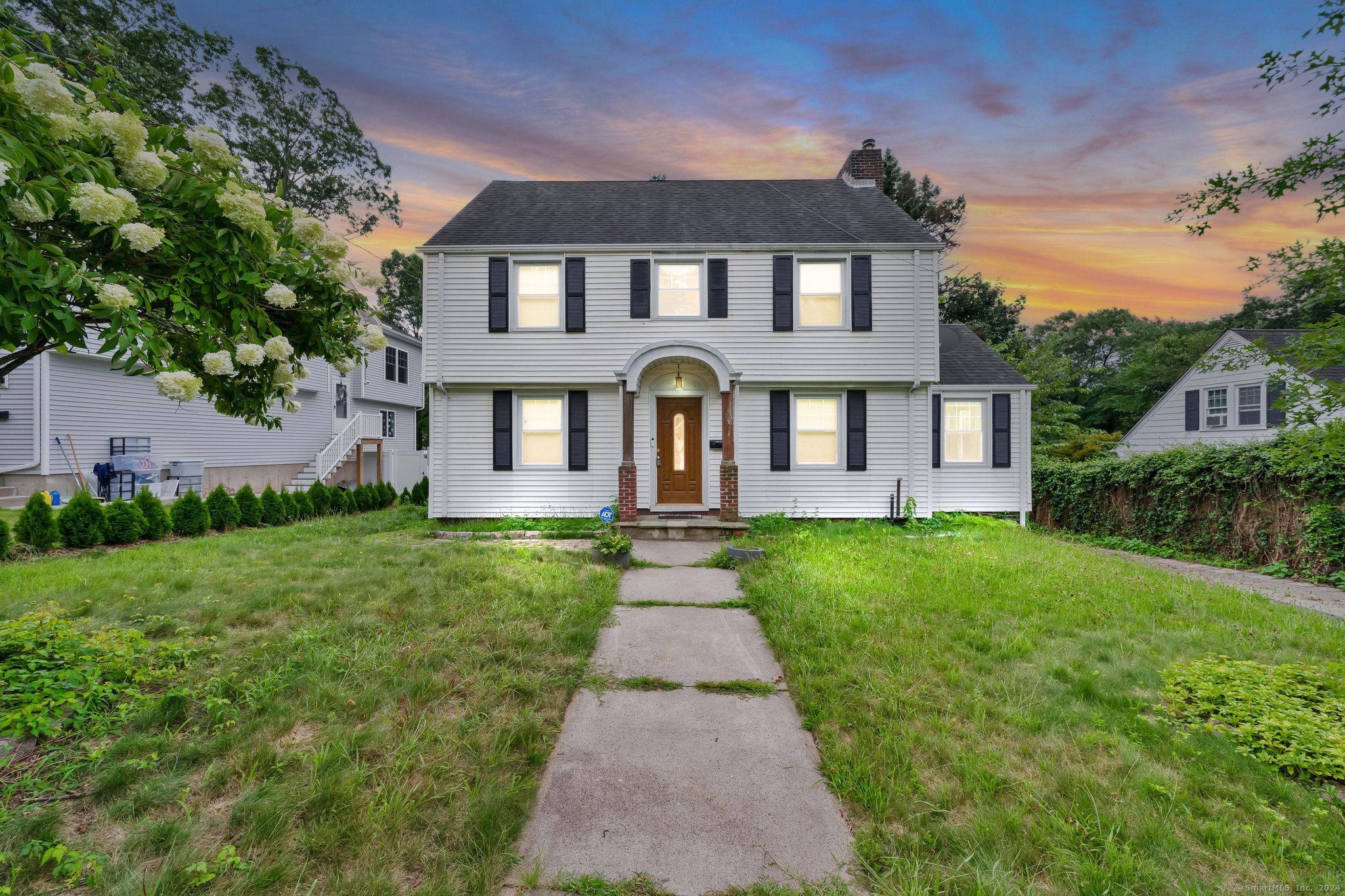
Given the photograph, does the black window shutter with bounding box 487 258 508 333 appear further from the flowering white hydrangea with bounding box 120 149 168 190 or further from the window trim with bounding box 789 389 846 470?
the flowering white hydrangea with bounding box 120 149 168 190

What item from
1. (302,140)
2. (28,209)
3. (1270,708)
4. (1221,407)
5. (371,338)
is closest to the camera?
(28,209)

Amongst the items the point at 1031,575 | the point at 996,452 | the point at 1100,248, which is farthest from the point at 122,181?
the point at 1100,248

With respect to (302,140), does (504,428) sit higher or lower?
lower

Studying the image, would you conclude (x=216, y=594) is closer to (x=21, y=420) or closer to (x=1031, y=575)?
(x=1031, y=575)

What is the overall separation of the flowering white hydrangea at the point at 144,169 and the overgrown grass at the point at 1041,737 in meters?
4.19

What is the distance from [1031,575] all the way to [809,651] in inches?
152

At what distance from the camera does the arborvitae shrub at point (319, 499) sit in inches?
456

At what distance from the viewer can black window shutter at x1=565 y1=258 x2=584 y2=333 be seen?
31.5 ft

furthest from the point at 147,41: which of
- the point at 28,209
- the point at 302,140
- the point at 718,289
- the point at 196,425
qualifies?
the point at 28,209

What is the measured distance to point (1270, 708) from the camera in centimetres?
279

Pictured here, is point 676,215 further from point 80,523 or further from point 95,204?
point 80,523

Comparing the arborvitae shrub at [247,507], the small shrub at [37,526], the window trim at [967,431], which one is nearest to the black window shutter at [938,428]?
the window trim at [967,431]

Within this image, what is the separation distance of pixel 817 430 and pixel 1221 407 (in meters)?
16.2

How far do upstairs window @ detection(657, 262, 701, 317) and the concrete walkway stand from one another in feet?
24.4
